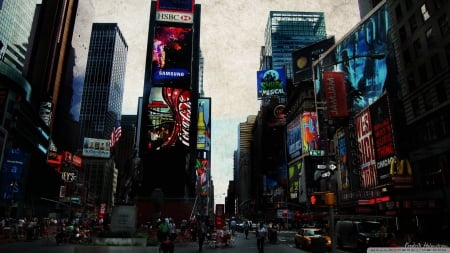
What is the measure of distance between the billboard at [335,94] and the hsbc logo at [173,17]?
42362mm

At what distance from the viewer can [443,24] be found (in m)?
36.3

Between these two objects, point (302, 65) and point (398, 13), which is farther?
point (302, 65)

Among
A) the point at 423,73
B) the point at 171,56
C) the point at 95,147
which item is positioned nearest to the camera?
the point at 423,73

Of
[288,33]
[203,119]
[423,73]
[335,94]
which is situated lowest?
[335,94]

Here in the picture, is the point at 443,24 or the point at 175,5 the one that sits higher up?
the point at 175,5

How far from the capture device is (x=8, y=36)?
116750 millimetres

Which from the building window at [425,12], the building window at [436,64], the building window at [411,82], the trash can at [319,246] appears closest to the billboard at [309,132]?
the building window at [411,82]

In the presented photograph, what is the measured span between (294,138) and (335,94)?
62061mm

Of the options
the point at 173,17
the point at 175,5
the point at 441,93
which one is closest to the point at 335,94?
the point at 441,93

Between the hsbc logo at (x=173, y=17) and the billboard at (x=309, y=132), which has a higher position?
the hsbc logo at (x=173, y=17)

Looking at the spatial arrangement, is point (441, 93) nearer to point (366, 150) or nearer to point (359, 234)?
point (366, 150)

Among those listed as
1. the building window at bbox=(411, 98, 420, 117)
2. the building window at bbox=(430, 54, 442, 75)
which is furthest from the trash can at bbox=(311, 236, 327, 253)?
the building window at bbox=(411, 98, 420, 117)

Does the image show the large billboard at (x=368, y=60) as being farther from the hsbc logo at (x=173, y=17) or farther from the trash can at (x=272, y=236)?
the hsbc logo at (x=173, y=17)

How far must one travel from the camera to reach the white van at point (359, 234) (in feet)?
68.3
